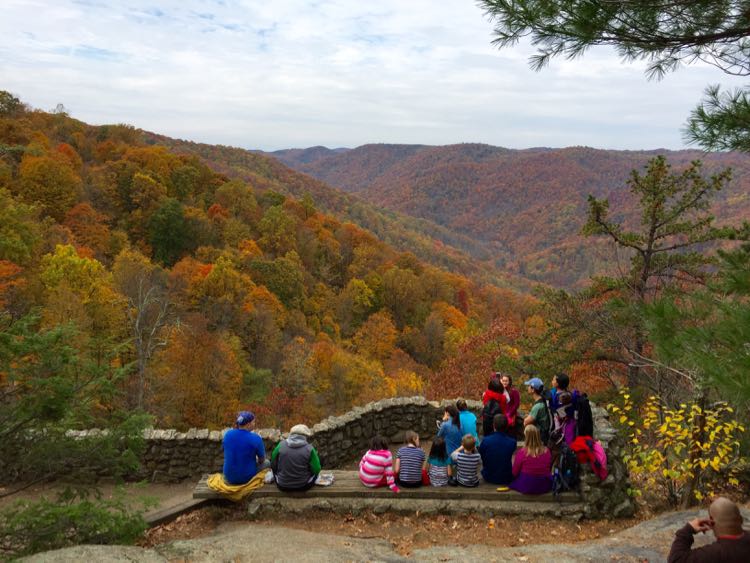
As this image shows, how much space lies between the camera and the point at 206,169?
62531mm

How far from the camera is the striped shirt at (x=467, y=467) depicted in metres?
6.89

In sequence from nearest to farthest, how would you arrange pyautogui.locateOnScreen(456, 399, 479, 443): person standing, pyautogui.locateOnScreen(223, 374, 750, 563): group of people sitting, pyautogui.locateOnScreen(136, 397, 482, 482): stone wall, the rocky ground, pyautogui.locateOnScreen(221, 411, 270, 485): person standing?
the rocky ground
pyautogui.locateOnScreen(223, 374, 750, 563): group of people sitting
pyautogui.locateOnScreen(221, 411, 270, 485): person standing
pyautogui.locateOnScreen(456, 399, 479, 443): person standing
pyautogui.locateOnScreen(136, 397, 482, 482): stone wall

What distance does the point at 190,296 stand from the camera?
114ft

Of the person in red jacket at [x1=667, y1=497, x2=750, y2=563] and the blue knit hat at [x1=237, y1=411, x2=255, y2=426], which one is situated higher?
the person in red jacket at [x1=667, y1=497, x2=750, y2=563]

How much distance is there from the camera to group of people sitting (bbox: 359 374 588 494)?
21.8 feet

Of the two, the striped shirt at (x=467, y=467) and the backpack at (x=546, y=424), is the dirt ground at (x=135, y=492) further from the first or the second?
the backpack at (x=546, y=424)

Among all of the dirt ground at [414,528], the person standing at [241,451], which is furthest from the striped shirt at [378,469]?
the person standing at [241,451]

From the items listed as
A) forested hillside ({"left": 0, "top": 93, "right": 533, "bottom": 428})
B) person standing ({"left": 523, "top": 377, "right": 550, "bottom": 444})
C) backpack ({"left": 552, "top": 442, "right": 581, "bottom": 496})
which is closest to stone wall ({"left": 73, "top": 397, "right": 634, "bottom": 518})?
backpack ({"left": 552, "top": 442, "right": 581, "bottom": 496})

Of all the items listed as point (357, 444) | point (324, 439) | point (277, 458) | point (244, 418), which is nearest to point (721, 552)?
point (277, 458)

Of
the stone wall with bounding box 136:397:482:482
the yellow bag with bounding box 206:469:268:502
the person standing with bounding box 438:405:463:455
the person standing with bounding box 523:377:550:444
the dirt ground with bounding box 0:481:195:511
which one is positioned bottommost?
the dirt ground with bounding box 0:481:195:511

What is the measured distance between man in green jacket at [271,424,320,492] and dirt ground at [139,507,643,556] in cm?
42

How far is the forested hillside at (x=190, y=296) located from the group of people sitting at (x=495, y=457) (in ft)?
12.1

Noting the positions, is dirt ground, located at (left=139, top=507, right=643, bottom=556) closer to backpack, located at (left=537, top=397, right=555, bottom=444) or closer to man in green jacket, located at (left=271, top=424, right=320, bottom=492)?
man in green jacket, located at (left=271, top=424, right=320, bottom=492)

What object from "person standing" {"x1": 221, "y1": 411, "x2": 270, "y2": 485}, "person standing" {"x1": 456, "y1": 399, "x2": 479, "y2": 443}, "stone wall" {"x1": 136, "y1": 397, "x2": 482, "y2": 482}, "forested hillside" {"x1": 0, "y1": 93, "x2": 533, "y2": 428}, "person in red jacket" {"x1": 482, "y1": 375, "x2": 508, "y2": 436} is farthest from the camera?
"forested hillside" {"x1": 0, "y1": 93, "x2": 533, "y2": 428}
